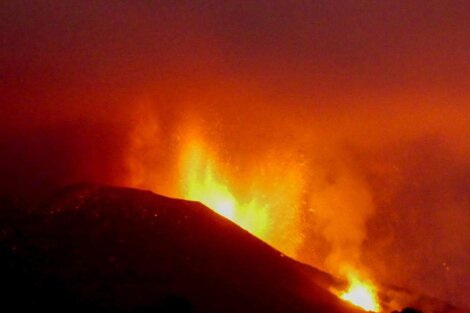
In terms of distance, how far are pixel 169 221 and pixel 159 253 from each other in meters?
3.85

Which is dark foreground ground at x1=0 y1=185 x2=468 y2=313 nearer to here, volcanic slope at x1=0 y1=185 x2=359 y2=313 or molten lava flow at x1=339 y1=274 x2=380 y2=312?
volcanic slope at x1=0 y1=185 x2=359 y2=313

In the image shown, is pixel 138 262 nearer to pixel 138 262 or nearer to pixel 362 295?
pixel 138 262

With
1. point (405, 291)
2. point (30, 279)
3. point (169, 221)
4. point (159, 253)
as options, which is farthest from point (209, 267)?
point (405, 291)

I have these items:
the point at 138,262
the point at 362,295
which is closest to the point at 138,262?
the point at 138,262

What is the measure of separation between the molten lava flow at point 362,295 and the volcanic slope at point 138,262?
5.45 feet

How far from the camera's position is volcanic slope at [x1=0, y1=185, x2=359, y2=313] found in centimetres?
2845

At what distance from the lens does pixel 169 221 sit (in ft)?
126

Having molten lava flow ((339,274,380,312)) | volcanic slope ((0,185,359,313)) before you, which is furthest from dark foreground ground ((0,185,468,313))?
molten lava flow ((339,274,380,312))

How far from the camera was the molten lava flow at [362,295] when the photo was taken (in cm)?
4112

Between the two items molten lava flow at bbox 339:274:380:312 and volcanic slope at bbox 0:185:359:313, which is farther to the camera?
molten lava flow at bbox 339:274:380:312

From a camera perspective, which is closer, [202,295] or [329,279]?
[202,295]

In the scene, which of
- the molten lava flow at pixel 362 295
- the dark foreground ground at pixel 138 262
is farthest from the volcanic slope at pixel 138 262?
the molten lava flow at pixel 362 295

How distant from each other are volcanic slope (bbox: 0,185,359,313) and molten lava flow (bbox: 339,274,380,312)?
1.66 meters

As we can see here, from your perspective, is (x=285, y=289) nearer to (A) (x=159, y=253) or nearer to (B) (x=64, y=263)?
(A) (x=159, y=253)
